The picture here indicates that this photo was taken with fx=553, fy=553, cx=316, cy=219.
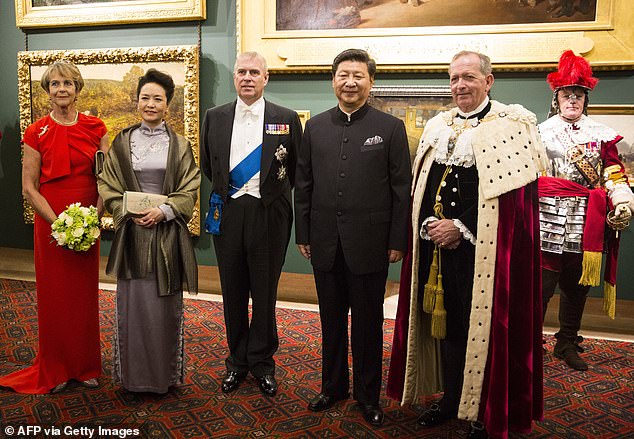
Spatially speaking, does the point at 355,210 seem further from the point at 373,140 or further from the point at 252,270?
the point at 252,270

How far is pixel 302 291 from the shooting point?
570 cm

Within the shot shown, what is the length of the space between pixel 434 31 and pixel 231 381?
352 cm

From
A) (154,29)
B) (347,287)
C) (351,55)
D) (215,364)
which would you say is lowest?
(215,364)

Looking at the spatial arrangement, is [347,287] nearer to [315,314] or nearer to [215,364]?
[215,364]

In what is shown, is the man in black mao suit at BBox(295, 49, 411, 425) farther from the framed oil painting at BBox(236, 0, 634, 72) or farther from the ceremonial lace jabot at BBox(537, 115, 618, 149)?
the framed oil painting at BBox(236, 0, 634, 72)

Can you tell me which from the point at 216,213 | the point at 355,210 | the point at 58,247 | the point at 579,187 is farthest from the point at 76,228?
the point at 579,187

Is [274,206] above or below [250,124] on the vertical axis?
below

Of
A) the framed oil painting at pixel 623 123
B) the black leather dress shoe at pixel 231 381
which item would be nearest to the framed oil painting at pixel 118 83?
the black leather dress shoe at pixel 231 381

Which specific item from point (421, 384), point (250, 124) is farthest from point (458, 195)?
point (250, 124)

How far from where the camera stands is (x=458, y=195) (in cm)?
285

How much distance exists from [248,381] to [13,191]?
4.37 m

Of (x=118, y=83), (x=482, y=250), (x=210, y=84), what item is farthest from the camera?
(x=118, y=83)

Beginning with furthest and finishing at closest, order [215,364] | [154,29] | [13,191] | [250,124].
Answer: [13,191], [154,29], [215,364], [250,124]

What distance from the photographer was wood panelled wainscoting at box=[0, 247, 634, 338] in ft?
16.5
